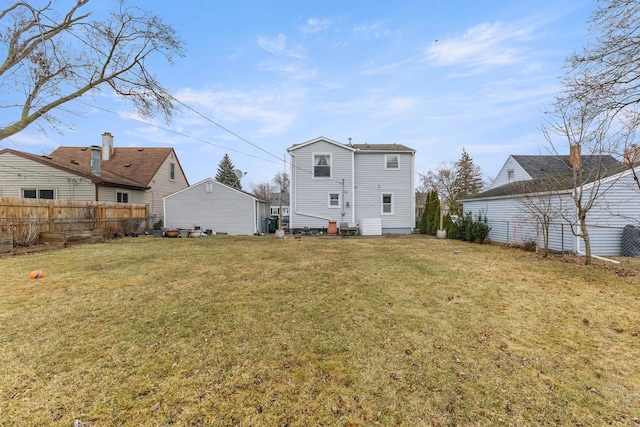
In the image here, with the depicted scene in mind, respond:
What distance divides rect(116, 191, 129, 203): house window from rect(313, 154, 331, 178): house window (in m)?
12.1

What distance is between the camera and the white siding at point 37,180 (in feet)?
48.7

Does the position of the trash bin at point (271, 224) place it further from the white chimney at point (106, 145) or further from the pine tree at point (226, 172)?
the pine tree at point (226, 172)

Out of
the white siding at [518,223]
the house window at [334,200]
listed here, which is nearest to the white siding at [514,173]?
the white siding at [518,223]

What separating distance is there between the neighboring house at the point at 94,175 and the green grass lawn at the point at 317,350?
1209cm

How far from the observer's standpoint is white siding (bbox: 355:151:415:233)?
58.5 feet

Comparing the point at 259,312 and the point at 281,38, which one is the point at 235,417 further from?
the point at 281,38

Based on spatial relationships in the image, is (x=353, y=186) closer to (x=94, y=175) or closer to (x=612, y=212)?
(x=612, y=212)

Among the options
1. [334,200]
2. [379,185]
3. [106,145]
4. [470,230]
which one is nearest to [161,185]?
[106,145]

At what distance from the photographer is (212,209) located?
17.7 meters

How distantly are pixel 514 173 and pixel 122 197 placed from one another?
2656 centimetres

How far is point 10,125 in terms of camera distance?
8.95 m

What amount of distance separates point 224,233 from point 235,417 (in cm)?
1644

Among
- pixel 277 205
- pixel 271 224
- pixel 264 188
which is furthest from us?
pixel 264 188

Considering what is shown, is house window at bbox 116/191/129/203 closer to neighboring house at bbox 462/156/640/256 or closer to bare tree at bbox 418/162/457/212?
neighboring house at bbox 462/156/640/256
